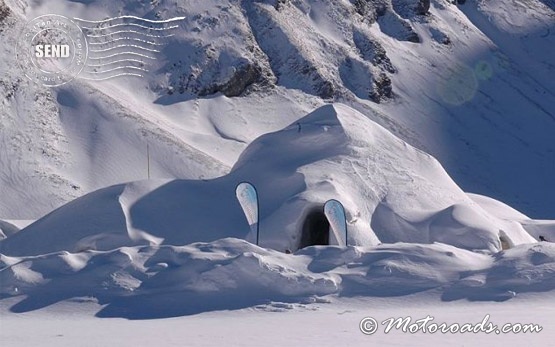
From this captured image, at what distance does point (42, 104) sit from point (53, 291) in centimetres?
4978

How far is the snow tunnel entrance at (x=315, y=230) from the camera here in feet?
107

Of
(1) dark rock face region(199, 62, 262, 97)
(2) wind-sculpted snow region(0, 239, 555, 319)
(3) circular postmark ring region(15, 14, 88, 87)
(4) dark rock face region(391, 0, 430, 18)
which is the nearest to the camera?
(2) wind-sculpted snow region(0, 239, 555, 319)

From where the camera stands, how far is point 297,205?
32250 millimetres

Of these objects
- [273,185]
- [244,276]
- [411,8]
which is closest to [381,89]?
[411,8]

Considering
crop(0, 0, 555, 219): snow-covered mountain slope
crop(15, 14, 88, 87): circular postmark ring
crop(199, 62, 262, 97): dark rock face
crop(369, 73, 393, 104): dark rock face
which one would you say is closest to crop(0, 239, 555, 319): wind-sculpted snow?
crop(0, 0, 555, 219): snow-covered mountain slope

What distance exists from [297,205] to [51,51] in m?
43.7

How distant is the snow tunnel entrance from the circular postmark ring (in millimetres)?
40834

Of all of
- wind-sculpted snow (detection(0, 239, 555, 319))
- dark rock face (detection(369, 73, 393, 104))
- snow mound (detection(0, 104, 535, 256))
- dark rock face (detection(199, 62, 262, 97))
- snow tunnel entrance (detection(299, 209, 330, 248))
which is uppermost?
wind-sculpted snow (detection(0, 239, 555, 319))

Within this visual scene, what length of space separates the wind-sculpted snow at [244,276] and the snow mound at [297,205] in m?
7.71

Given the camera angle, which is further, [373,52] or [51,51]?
[373,52]

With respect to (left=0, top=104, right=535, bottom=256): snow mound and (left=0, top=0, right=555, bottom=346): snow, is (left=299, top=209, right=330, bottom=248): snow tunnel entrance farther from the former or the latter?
(left=0, top=0, right=555, bottom=346): snow

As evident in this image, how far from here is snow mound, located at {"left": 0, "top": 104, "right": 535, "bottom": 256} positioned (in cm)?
3181

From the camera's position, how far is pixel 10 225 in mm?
39719

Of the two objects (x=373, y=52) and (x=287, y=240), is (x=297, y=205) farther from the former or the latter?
(x=373, y=52)
